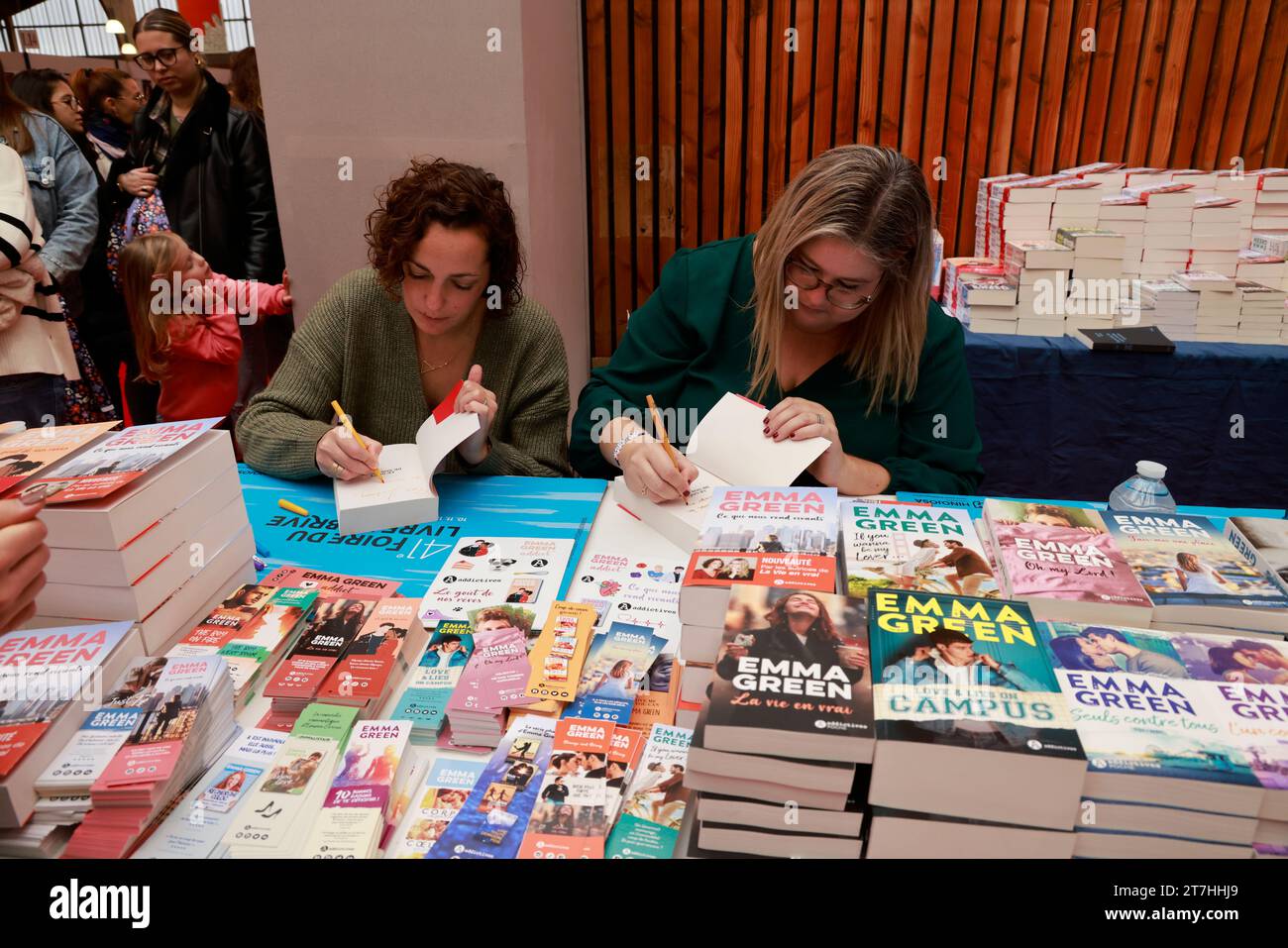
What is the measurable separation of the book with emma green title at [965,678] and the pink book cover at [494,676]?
53 centimetres

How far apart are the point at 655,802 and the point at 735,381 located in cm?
134

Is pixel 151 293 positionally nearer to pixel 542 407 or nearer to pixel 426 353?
pixel 426 353

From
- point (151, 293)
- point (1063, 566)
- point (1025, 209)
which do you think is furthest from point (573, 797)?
point (1025, 209)

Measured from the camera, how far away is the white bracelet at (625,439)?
6.15 ft

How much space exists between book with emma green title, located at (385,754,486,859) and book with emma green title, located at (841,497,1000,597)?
601 millimetres

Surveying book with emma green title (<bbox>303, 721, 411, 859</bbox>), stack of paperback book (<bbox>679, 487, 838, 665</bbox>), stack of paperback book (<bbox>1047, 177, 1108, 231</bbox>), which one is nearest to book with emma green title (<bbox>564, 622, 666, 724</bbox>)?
stack of paperback book (<bbox>679, 487, 838, 665</bbox>)

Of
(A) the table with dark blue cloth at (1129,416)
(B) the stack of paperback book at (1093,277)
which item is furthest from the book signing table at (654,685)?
(B) the stack of paperback book at (1093,277)

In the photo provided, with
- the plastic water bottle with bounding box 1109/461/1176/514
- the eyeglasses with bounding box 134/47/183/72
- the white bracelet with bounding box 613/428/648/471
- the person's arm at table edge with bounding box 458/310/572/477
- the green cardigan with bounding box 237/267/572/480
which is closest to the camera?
the plastic water bottle with bounding box 1109/461/1176/514

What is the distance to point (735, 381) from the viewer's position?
221cm

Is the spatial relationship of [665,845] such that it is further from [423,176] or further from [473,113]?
[473,113]

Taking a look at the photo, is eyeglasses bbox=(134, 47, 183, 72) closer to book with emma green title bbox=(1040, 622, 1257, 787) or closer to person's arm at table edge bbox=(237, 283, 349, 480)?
person's arm at table edge bbox=(237, 283, 349, 480)

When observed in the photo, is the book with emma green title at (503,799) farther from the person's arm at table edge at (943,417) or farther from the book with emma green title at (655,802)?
the person's arm at table edge at (943,417)

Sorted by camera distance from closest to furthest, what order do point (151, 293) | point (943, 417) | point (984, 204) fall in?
point (943, 417), point (151, 293), point (984, 204)

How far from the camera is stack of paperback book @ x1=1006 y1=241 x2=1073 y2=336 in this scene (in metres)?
3.79
